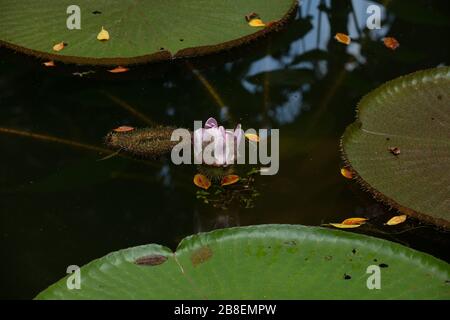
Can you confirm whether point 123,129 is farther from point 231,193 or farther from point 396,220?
point 396,220

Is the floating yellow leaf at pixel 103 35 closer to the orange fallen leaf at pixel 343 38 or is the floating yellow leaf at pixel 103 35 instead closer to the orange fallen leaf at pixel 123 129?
the orange fallen leaf at pixel 123 129

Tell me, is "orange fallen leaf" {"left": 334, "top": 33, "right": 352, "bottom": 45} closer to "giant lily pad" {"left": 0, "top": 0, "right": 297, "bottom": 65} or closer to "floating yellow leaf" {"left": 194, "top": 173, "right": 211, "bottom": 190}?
"giant lily pad" {"left": 0, "top": 0, "right": 297, "bottom": 65}

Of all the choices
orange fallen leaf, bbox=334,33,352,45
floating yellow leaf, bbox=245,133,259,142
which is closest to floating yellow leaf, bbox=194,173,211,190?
floating yellow leaf, bbox=245,133,259,142

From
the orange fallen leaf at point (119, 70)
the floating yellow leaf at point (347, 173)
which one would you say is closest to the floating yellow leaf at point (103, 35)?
the orange fallen leaf at point (119, 70)

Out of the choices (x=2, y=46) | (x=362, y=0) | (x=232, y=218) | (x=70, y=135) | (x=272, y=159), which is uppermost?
(x=362, y=0)

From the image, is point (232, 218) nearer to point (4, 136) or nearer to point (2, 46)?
point (4, 136)

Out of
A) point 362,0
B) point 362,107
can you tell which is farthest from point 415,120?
point 362,0
